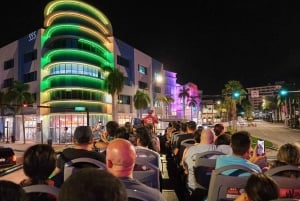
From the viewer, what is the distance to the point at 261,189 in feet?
9.64

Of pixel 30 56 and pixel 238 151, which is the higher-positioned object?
pixel 30 56

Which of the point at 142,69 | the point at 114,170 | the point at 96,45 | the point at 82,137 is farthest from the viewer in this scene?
the point at 142,69

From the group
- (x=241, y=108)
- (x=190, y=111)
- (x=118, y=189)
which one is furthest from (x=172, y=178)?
(x=241, y=108)

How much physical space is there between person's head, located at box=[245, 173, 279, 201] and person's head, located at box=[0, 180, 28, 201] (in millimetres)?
1834

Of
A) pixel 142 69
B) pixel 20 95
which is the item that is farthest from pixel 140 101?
pixel 20 95

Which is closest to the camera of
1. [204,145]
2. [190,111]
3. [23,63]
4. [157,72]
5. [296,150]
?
[296,150]

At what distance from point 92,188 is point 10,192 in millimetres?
524

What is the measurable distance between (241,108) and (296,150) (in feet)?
520

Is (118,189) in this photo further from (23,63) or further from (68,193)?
(23,63)

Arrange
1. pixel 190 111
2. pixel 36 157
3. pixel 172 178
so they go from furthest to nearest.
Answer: pixel 190 111
pixel 172 178
pixel 36 157

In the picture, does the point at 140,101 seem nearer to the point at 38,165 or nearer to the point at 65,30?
the point at 65,30

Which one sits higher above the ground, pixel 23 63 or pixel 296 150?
pixel 23 63

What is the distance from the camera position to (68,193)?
1.64 meters

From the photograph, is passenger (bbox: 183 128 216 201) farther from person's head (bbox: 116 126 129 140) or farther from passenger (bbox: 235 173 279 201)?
passenger (bbox: 235 173 279 201)
